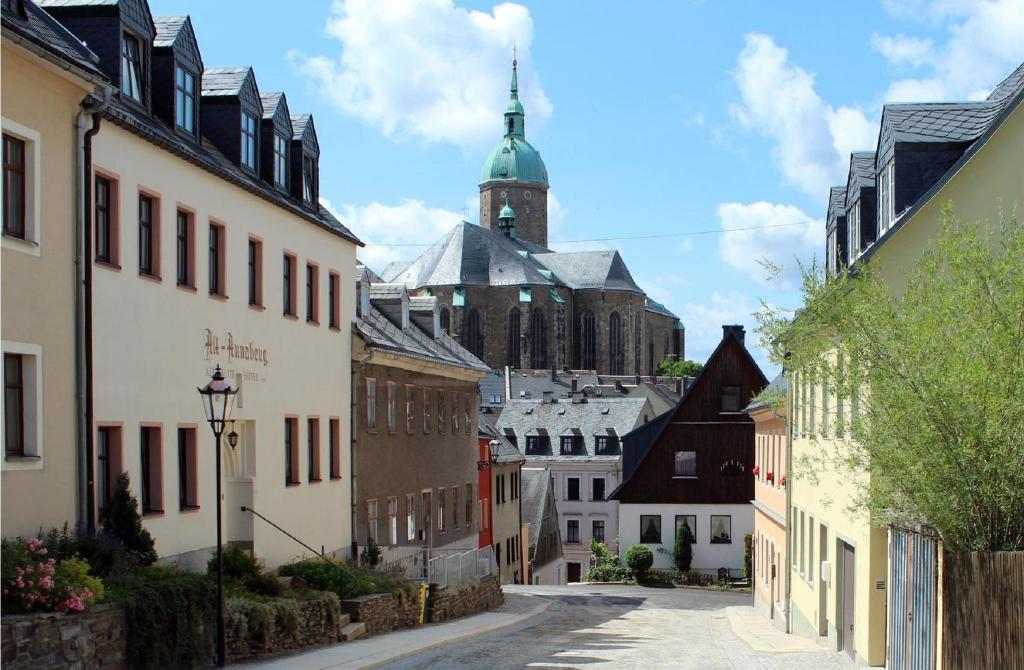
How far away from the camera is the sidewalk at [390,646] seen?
17.9m

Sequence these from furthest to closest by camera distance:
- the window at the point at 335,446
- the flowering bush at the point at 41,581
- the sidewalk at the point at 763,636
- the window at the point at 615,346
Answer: the window at the point at 615,346 < the window at the point at 335,446 < the sidewalk at the point at 763,636 < the flowering bush at the point at 41,581

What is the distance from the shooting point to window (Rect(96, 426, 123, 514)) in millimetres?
17766

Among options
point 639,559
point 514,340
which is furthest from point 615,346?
point 639,559

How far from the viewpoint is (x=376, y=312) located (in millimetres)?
36562

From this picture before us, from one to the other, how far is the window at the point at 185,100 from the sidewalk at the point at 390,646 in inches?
351

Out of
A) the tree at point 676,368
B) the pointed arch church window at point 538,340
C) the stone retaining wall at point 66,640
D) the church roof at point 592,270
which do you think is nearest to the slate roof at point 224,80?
the stone retaining wall at point 66,640

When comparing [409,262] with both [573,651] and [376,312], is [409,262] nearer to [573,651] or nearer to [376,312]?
[376,312]

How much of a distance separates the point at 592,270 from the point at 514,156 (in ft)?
95.6

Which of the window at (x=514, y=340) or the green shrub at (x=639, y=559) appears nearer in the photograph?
the green shrub at (x=639, y=559)

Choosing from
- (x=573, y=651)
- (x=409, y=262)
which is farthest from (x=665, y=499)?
(x=409, y=262)

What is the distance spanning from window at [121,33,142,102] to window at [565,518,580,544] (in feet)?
180

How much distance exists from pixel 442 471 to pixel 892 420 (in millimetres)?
25684

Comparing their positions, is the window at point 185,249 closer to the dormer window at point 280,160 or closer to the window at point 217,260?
the window at point 217,260

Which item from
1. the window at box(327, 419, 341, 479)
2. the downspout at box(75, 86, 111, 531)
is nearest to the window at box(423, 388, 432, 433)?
the window at box(327, 419, 341, 479)
